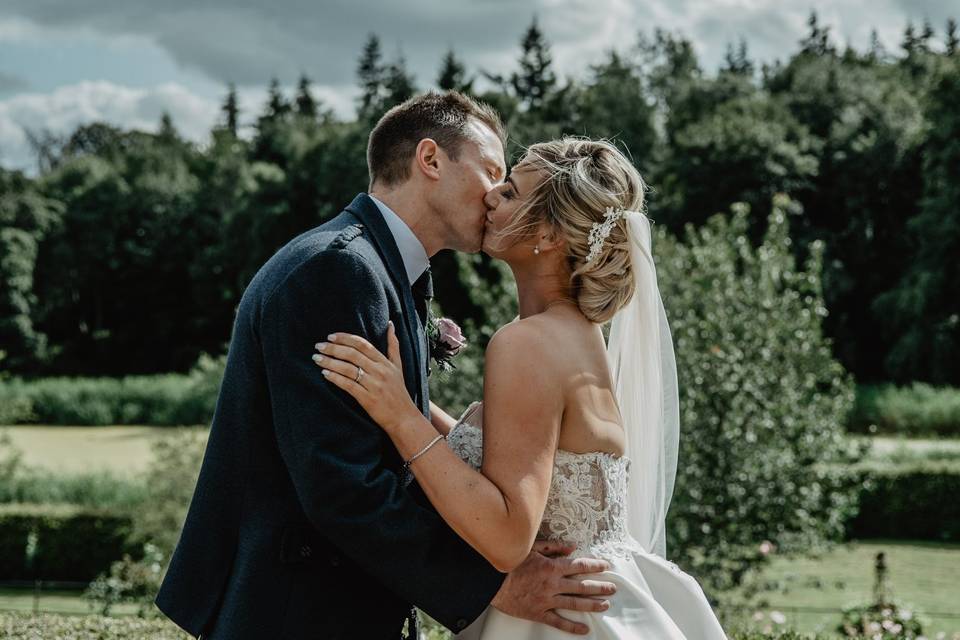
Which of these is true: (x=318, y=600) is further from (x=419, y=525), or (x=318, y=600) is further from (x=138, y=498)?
(x=138, y=498)

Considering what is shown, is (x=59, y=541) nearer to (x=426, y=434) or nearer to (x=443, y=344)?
(x=443, y=344)

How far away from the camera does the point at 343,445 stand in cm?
264

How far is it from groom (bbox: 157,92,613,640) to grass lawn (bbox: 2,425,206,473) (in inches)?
928

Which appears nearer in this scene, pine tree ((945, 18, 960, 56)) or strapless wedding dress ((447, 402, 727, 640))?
strapless wedding dress ((447, 402, 727, 640))

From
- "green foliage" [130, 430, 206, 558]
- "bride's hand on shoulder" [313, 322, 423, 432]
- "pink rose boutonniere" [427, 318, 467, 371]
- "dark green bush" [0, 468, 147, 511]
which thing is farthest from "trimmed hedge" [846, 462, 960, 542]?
"bride's hand on shoulder" [313, 322, 423, 432]

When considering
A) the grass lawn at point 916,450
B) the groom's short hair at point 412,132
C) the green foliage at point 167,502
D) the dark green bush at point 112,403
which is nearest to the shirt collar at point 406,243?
the groom's short hair at point 412,132

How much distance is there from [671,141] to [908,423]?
62.0 ft

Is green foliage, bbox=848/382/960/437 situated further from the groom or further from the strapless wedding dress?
the groom

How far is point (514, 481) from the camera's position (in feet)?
9.37

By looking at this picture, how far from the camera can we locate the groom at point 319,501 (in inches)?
104

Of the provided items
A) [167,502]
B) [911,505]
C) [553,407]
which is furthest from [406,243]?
[911,505]

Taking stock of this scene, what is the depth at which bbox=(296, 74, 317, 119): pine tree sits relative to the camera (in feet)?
194

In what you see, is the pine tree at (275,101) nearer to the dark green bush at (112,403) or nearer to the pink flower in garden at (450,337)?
the dark green bush at (112,403)

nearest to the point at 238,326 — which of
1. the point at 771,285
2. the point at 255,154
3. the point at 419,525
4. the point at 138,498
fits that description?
the point at 419,525
